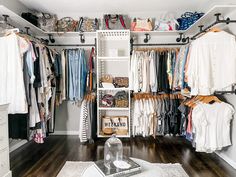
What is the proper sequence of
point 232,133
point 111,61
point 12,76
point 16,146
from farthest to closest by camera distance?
point 111,61 → point 16,146 → point 232,133 → point 12,76

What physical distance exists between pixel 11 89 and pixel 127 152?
6.19 ft

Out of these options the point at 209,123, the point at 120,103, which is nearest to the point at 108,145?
the point at 209,123

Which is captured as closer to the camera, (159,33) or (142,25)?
(142,25)

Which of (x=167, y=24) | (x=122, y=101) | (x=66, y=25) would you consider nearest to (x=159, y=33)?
(x=167, y=24)

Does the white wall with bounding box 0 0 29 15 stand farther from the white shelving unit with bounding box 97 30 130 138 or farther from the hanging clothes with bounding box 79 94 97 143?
the hanging clothes with bounding box 79 94 97 143

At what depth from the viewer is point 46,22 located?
383cm

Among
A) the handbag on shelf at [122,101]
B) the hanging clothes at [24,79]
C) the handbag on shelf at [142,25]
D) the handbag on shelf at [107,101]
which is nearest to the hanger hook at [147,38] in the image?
the handbag on shelf at [142,25]

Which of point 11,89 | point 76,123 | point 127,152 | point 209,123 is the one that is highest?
point 11,89

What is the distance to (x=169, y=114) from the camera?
371 centimetres

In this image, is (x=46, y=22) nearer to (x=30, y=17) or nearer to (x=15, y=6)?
(x=30, y=17)

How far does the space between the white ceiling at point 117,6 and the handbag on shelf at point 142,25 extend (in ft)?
0.75

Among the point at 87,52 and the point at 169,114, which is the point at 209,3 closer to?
the point at 169,114

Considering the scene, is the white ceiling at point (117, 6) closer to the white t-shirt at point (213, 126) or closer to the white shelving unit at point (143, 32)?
the white shelving unit at point (143, 32)

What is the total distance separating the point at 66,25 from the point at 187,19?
2.23m
